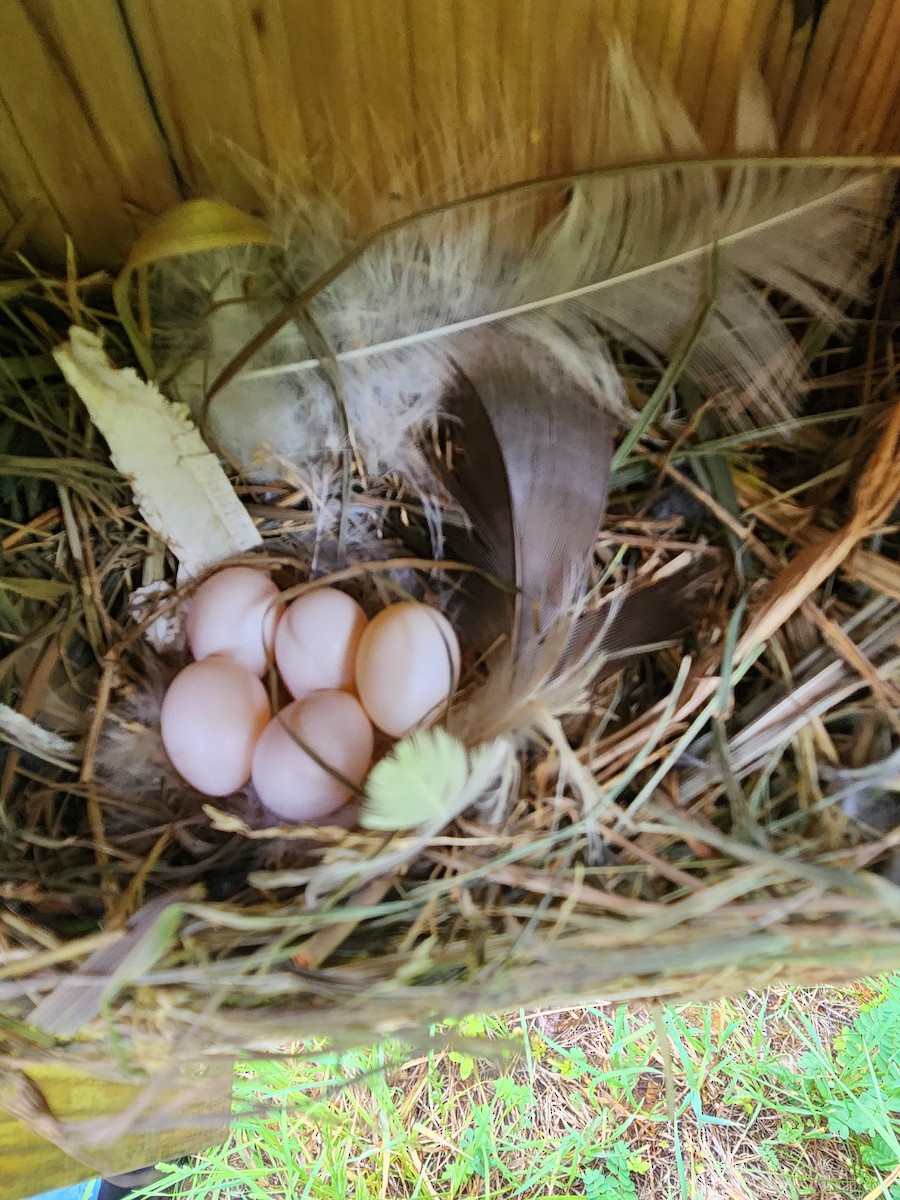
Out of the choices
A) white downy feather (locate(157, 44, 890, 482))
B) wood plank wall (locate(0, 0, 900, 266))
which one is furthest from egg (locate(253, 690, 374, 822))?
wood plank wall (locate(0, 0, 900, 266))

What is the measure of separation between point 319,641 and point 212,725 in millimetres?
119

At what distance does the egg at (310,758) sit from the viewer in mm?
733

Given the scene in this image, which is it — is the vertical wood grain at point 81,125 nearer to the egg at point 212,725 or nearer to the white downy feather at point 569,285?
the white downy feather at point 569,285

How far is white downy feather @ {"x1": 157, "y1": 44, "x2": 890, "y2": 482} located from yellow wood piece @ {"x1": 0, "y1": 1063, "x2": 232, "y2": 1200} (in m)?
0.56

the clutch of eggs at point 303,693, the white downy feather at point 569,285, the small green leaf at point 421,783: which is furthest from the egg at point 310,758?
the white downy feather at point 569,285

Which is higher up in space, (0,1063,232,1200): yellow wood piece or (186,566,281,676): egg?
(186,566,281,676): egg

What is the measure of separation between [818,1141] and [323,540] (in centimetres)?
104

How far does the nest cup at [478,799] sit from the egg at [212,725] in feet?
0.16

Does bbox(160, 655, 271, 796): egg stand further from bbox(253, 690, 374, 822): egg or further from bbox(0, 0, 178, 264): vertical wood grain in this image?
bbox(0, 0, 178, 264): vertical wood grain

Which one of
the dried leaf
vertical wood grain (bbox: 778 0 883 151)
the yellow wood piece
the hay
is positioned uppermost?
vertical wood grain (bbox: 778 0 883 151)

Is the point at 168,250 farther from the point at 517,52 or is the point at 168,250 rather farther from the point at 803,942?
the point at 803,942

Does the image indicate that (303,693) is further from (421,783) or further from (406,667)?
(421,783)

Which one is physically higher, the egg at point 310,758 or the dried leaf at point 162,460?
the dried leaf at point 162,460

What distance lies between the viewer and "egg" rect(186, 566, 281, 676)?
2.69 ft
